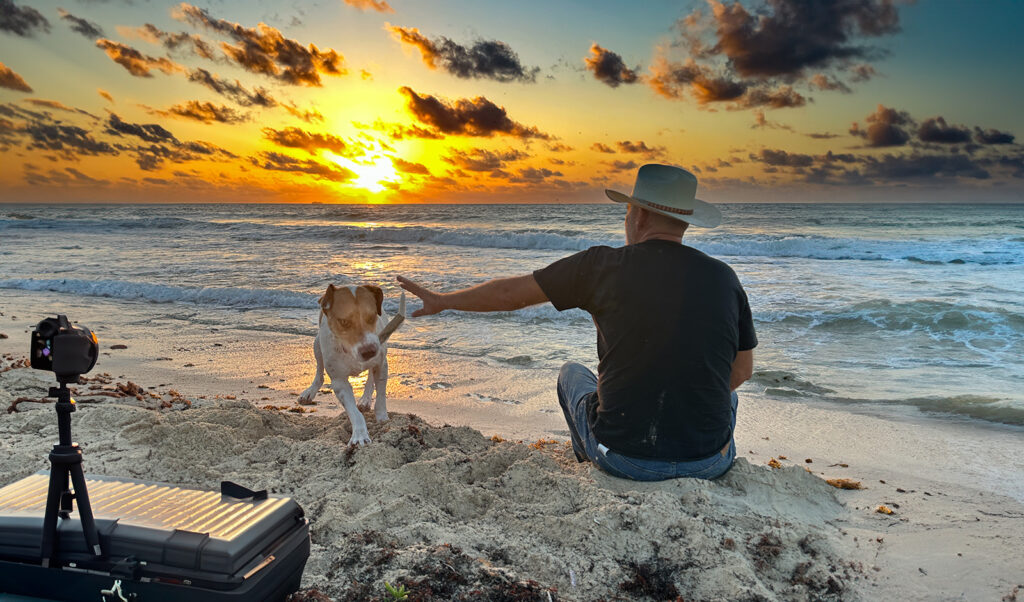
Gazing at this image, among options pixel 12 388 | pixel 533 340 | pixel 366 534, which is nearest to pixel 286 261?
pixel 533 340

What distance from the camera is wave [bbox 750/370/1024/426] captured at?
5.58 metres

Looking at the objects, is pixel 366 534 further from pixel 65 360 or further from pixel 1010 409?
pixel 1010 409

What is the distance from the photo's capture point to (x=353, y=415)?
175 inches

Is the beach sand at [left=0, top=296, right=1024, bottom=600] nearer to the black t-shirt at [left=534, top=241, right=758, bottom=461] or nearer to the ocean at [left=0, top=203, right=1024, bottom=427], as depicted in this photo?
the black t-shirt at [left=534, top=241, right=758, bottom=461]

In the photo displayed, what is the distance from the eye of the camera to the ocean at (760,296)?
6973mm

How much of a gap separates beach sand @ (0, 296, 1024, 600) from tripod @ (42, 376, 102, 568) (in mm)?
801

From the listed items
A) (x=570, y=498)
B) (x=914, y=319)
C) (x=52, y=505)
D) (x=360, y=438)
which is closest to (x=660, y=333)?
(x=570, y=498)

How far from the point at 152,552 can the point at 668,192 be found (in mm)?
2728

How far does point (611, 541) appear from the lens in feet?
9.40

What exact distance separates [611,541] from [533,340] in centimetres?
606

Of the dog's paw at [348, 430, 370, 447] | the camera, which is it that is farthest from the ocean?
the camera

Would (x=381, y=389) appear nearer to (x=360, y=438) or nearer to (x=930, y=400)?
(x=360, y=438)

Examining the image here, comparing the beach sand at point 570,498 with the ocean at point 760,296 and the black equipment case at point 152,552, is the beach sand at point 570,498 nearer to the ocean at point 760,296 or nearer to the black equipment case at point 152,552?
the black equipment case at point 152,552

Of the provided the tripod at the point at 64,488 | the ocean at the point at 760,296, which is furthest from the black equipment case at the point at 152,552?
the ocean at the point at 760,296
